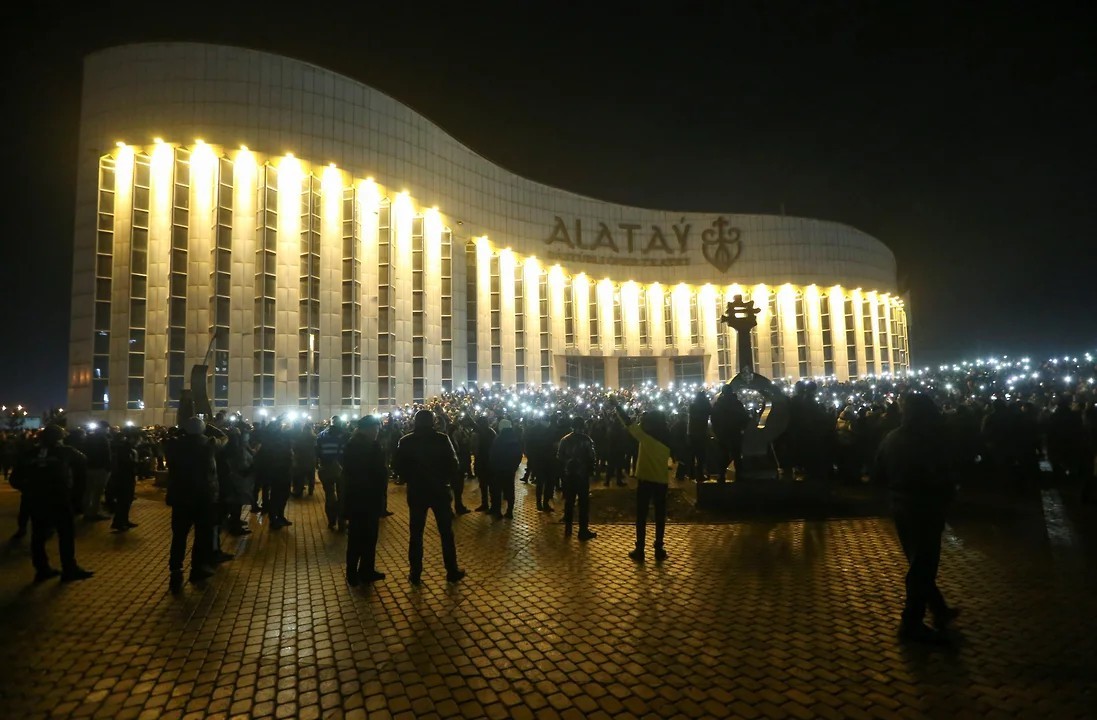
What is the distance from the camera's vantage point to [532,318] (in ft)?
137

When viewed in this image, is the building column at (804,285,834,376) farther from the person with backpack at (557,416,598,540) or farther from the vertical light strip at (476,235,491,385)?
the person with backpack at (557,416,598,540)

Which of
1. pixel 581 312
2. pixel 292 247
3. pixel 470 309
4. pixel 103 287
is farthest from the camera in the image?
pixel 581 312

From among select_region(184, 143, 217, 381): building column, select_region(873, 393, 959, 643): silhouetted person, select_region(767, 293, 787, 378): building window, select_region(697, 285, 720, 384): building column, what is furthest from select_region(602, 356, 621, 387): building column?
select_region(873, 393, 959, 643): silhouetted person

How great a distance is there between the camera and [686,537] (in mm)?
8117

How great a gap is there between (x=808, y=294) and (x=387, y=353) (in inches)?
1463

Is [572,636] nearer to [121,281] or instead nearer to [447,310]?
[121,281]

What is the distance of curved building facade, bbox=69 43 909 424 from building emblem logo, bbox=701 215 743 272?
10.6 m

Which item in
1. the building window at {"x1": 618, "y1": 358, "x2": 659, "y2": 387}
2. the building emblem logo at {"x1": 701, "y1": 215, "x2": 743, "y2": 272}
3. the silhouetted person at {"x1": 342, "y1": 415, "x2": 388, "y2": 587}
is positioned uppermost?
the building emblem logo at {"x1": 701, "y1": 215, "x2": 743, "y2": 272}

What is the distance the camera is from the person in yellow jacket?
7043 mm

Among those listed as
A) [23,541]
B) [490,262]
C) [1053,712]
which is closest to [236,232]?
[490,262]

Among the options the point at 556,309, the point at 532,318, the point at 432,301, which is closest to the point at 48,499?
the point at 432,301

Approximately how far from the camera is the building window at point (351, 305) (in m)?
30.4

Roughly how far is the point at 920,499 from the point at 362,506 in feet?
18.7

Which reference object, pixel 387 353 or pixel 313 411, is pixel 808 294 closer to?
pixel 387 353
